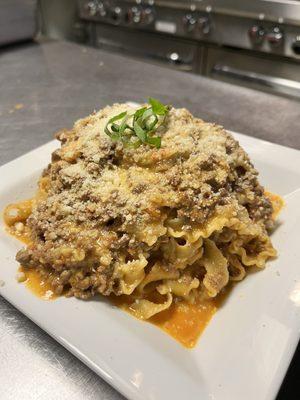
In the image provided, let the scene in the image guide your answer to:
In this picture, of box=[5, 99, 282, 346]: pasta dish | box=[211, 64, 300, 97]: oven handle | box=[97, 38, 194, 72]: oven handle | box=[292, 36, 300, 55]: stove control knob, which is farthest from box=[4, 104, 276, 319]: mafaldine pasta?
box=[97, 38, 194, 72]: oven handle

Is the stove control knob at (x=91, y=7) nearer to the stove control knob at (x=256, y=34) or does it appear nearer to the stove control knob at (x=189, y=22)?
the stove control knob at (x=189, y=22)

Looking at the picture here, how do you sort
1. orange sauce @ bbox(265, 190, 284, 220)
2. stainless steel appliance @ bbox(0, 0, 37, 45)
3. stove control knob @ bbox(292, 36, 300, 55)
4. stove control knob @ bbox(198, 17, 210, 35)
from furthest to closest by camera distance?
stainless steel appliance @ bbox(0, 0, 37, 45) < stove control knob @ bbox(198, 17, 210, 35) < stove control knob @ bbox(292, 36, 300, 55) < orange sauce @ bbox(265, 190, 284, 220)

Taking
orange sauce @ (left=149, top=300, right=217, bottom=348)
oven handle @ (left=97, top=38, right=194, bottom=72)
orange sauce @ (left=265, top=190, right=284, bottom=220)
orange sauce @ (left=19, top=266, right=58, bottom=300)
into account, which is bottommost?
oven handle @ (left=97, top=38, right=194, bottom=72)

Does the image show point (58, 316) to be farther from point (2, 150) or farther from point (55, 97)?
point (55, 97)

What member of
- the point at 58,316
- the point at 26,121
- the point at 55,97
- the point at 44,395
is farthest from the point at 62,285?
the point at 55,97

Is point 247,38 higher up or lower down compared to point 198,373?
higher up

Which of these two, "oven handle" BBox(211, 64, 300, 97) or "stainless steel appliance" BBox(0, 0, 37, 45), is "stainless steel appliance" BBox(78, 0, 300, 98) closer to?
"oven handle" BBox(211, 64, 300, 97)
